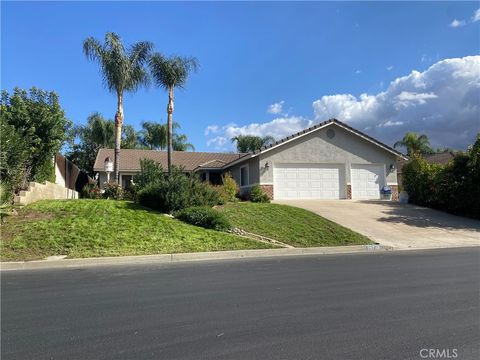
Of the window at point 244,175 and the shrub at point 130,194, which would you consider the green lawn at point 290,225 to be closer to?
the shrub at point 130,194

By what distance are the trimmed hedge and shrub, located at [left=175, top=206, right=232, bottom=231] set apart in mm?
13855

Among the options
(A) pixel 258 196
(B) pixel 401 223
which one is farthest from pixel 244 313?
(A) pixel 258 196

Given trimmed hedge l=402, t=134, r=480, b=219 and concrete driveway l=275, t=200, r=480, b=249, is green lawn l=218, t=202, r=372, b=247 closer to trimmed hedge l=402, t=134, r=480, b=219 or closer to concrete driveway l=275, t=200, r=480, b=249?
concrete driveway l=275, t=200, r=480, b=249

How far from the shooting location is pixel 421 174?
25.9 m

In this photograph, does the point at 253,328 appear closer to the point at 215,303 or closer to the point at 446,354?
the point at 215,303

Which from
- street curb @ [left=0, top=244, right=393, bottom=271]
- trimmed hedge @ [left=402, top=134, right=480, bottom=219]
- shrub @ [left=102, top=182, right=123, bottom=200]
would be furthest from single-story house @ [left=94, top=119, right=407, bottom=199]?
street curb @ [left=0, top=244, right=393, bottom=271]

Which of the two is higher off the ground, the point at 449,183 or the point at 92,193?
the point at 449,183

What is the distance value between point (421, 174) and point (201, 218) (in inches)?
601

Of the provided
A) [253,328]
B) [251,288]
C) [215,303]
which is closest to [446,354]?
[253,328]

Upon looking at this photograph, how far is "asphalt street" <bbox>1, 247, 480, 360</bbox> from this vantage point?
4.73 meters

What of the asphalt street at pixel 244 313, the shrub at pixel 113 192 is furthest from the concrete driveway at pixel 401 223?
the shrub at pixel 113 192

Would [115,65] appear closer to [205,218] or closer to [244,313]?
[205,218]

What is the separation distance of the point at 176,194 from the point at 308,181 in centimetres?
1137

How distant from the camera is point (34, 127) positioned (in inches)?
710
